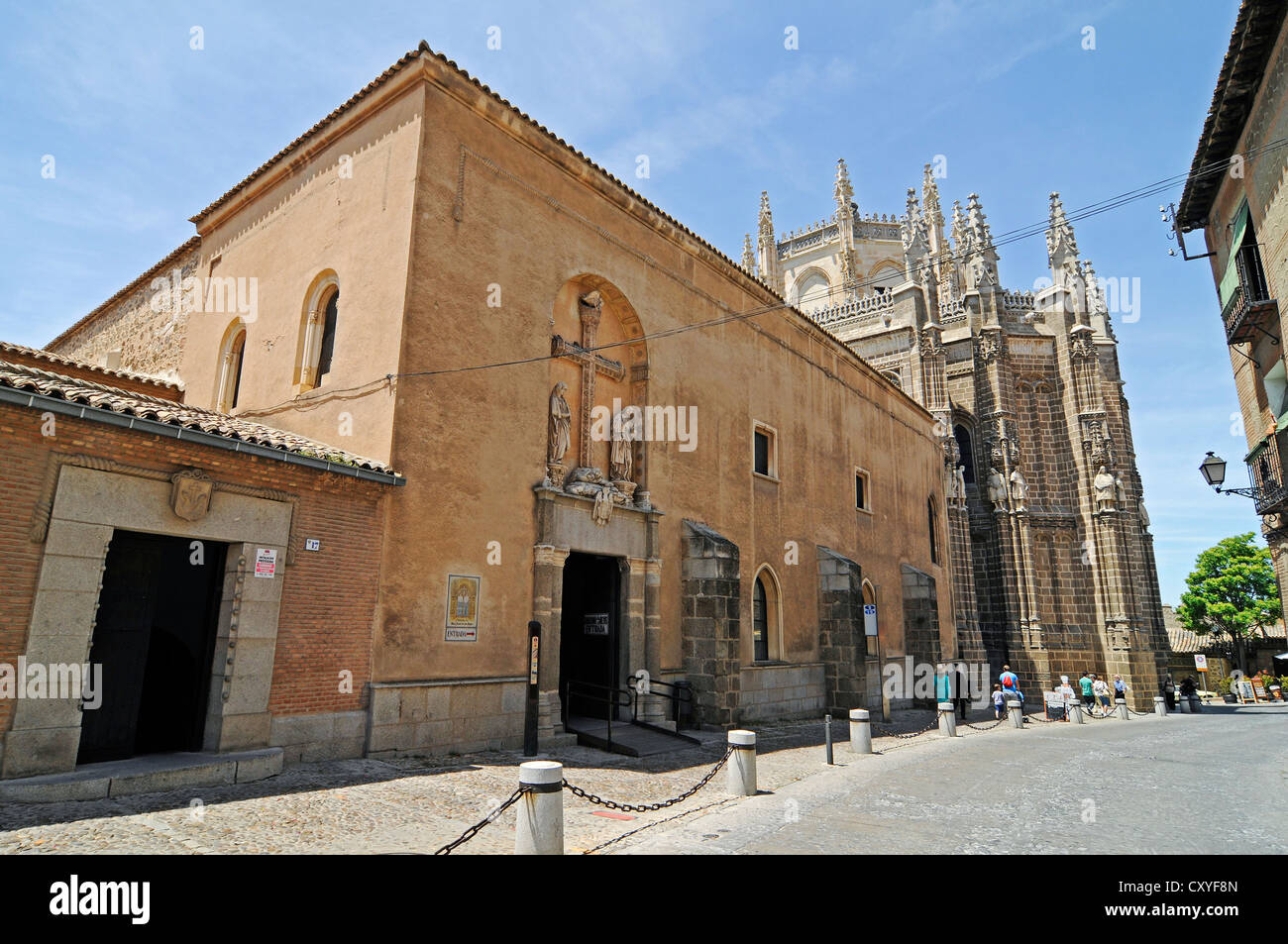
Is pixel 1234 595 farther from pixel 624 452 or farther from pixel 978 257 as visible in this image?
pixel 624 452

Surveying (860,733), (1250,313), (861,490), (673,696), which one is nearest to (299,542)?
(673,696)

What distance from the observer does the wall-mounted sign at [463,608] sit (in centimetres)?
1045

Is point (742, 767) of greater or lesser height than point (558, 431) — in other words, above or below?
below

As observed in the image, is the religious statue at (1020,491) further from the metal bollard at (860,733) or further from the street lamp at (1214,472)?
the metal bollard at (860,733)

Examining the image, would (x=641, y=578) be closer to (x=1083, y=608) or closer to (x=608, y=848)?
(x=608, y=848)

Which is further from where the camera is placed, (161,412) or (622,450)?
(622,450)

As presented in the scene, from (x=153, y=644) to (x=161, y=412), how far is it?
A: 2972 mm

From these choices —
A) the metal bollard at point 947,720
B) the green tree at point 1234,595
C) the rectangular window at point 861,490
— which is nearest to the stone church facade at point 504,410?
the metal bollard at point 947,720

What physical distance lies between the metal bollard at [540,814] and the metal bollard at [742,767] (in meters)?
4.02

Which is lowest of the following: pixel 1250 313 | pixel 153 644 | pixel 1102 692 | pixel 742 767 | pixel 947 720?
pixel 1102 692

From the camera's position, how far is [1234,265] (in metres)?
17.7

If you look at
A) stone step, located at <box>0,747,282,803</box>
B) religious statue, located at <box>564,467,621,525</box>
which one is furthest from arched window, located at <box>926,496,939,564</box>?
stone step, located at <box>0,747,282,803</box>
